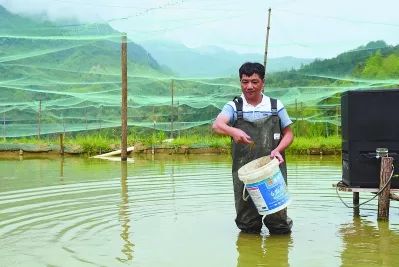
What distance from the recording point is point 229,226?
A: 260 inches

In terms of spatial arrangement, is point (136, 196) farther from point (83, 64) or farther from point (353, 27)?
point (83, 64)

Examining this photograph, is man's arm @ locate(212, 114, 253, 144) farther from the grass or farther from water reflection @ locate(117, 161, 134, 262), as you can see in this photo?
the grass

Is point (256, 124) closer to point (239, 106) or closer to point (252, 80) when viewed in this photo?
point (239, 106)

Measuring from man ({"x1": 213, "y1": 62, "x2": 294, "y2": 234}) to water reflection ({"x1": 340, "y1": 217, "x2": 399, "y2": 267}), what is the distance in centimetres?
66

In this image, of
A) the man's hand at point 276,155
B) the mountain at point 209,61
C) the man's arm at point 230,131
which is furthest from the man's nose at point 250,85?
the mountain at point 209,61

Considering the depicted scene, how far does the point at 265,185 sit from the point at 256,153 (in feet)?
1.34

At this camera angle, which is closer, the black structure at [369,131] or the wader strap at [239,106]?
the wader strap at [239,106]

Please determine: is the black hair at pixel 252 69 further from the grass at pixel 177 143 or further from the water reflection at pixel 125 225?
the grass at pixel 177 143

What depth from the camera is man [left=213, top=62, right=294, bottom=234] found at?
581 centimetres

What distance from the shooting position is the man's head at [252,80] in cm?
580

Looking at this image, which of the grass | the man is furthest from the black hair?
the grass

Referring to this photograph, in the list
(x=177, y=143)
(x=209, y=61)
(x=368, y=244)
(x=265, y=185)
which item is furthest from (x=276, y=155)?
(x=209, y=61)

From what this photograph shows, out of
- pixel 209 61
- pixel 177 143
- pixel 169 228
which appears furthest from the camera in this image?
pixel 209 61

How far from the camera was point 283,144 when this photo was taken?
579 centimetres
